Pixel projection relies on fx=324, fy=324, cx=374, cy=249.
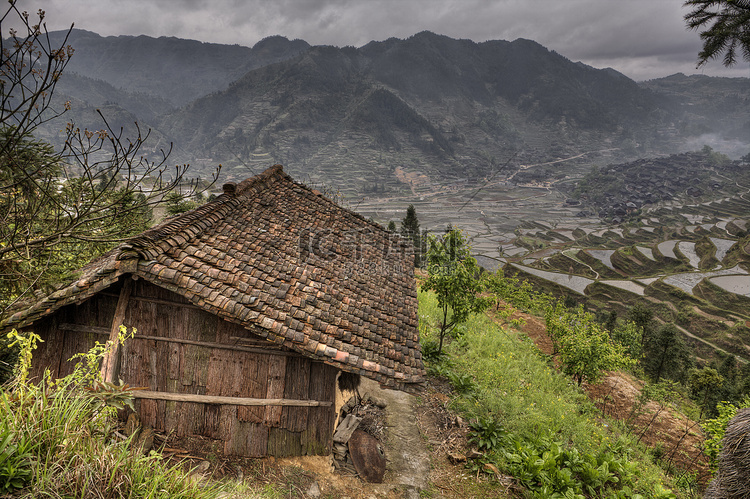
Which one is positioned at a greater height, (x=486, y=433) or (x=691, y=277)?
(x=691, y=277)

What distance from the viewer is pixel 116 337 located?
5.00 metres

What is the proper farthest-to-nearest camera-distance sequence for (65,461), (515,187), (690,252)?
(515,187)
(690,252)
(65,461)

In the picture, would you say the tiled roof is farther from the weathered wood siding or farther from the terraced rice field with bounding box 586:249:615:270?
the terraced rice field with bounding box 586:249:615:270

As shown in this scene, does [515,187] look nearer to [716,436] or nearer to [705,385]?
[705,385]

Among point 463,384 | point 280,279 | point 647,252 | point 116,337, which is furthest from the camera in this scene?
point 647,252

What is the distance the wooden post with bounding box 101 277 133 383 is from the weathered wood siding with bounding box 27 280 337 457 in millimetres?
168

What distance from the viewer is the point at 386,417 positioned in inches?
312

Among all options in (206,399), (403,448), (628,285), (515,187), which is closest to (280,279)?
(206,399)

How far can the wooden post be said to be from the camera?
15.9ft

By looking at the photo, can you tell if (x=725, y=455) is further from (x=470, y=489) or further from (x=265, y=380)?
(x=265, y=380)

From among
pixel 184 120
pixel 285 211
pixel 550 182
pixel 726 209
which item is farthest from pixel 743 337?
pixel 184 120

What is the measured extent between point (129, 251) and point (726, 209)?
12626cm

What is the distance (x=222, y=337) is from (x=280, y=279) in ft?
4.49

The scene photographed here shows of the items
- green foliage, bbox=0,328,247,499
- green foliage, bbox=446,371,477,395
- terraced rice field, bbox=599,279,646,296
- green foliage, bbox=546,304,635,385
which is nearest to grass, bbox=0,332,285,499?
green foliage, bbox=0,328,247,499
